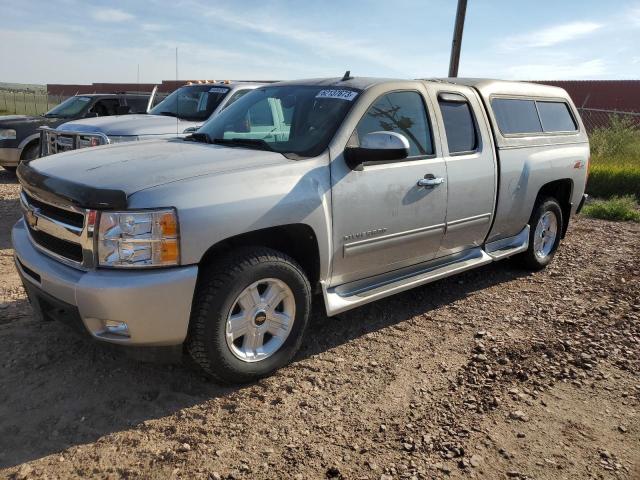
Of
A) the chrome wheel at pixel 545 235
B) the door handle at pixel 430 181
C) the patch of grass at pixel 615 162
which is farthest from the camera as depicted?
the patch of grass at pixel 615 162

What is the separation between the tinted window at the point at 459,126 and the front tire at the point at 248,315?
1872mm

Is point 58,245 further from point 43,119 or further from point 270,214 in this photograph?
point 43,119

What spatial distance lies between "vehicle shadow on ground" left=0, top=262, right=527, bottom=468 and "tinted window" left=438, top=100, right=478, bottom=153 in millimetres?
1623

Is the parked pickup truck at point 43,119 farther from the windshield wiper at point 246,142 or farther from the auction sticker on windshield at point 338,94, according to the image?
the auction sticker on windshield at point 338,94

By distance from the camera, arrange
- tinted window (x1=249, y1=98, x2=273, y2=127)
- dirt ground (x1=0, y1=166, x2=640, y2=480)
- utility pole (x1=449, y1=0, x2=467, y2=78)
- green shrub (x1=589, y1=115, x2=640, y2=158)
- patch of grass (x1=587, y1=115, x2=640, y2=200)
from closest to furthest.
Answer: dirt ground (x1=0, y1=166, x2=640, y2=480) < tinted window (x1=249, y1=98, x2=273, y2=127) < patch of grass (x1=587, y1=115, x2=640, y2=200) < utility pole (x1=449, y1=0, x2=467, y2=78) < green shrub (x1=589, y1=115, x2=640, y2=158)

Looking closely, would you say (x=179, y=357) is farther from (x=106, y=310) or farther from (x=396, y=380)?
(x=396, y=380)

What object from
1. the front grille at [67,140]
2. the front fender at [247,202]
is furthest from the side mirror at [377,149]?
the front grille at [67,140]

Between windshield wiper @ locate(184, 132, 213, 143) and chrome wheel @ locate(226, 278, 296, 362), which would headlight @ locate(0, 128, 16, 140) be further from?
chrome wheel @ locate(226, 278, 296, 362)

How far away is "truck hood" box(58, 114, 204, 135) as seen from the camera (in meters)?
7.15

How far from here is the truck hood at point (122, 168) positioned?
2.93 metres

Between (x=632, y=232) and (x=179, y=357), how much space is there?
24.0ft

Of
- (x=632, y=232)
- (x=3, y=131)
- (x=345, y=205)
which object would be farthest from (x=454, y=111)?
(x=3, y=131)

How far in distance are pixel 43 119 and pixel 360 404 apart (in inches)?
355

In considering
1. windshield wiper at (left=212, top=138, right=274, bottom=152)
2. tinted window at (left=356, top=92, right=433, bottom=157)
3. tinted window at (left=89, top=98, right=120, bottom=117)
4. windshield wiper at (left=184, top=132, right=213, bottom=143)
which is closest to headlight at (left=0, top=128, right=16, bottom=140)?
Result: tinted window at (left=89, top=98, right=120, bottom=117)
